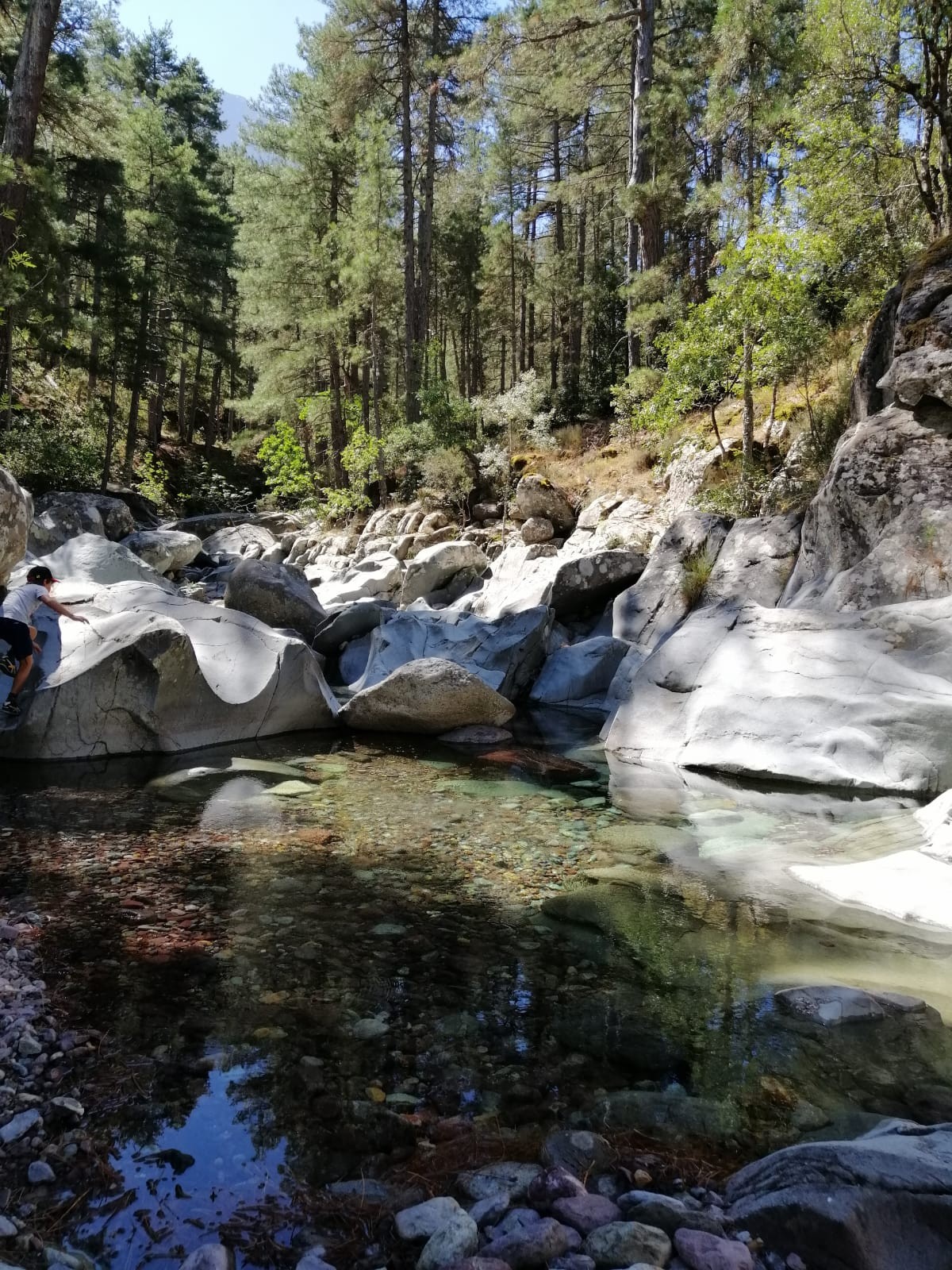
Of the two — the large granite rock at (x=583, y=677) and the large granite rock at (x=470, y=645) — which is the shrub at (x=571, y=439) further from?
A: the large granite rock at (x=583, y=677)

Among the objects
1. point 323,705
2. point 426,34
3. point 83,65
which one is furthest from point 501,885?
point 426,34

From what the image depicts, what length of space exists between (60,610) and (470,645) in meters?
5.09

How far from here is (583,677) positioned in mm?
10789

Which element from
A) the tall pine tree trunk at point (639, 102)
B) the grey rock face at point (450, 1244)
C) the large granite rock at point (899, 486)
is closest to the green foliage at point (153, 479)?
the tall pine tree trunk at point (639, 102)

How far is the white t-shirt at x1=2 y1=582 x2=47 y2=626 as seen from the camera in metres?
7.10

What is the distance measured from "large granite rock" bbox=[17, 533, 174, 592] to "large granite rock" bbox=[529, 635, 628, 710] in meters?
5.40

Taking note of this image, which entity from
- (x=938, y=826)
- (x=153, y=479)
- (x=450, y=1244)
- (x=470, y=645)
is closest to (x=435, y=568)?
(x=470, y=645)

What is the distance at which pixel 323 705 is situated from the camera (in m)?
8.84

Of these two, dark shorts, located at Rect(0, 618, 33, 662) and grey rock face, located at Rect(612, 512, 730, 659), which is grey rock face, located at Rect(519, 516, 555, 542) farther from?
dark shorts, located at Rect(0, 618, 33, 662)

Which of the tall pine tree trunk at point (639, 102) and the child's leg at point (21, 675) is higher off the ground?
the tall pine tree trunk at point (639, 102)

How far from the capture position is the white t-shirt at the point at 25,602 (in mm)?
7098

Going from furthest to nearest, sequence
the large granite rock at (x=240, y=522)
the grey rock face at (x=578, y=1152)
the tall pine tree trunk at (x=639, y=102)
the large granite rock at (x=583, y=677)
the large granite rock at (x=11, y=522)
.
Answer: the large granite rock at (x=240, y=522) → the tall pine tree trunk at (x=639, y=102) → the large granite rock at (x=583, y=677) → the large granite rock at (x=11, y=522) → the grey rock face at (x=578, y=1152)

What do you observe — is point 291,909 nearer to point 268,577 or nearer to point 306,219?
point 268,577

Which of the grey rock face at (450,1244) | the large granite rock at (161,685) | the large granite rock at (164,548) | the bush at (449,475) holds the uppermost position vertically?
the bush at (449,475)
